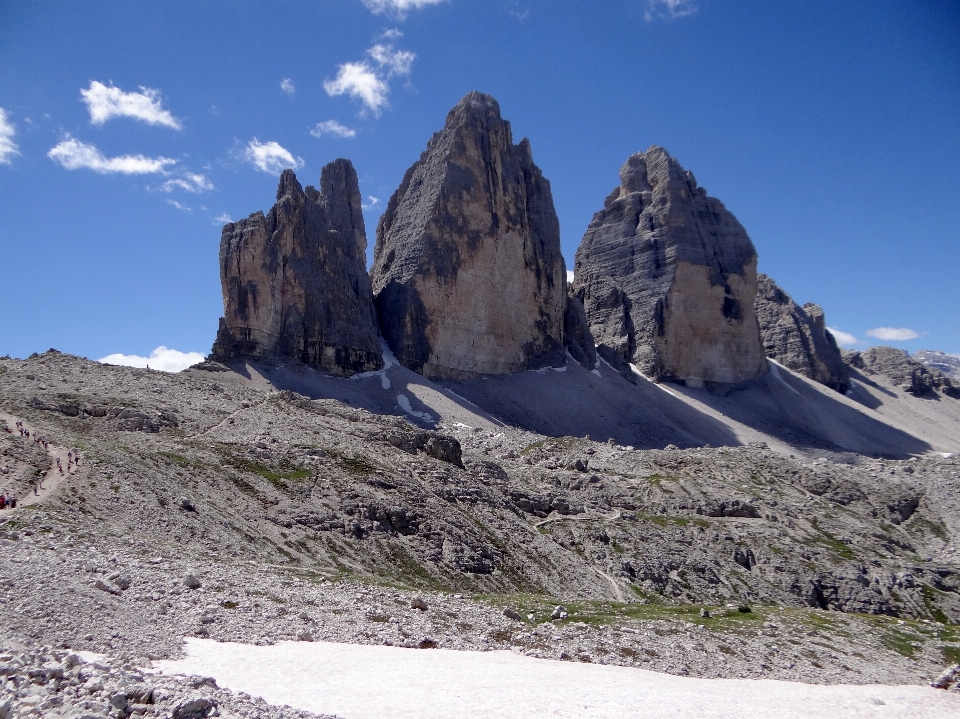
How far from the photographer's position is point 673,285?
136375 mm

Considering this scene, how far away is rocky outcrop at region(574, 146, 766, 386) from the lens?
444 ft

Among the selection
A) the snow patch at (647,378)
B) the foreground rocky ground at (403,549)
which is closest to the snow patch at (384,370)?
the foreground rocky ground at (403,549)

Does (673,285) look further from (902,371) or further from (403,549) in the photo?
(403,549)

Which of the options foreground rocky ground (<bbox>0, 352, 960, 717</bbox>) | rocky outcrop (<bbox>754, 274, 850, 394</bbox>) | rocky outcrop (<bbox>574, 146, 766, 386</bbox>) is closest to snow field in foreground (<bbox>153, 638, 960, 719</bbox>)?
foreground rocky ground (<bbox>0, 352, 960, 717</bbox>)

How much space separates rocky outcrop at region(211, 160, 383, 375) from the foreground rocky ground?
96.9 ft

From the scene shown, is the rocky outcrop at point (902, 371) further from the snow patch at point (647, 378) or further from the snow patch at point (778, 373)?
the snow patch at point (647, 378)

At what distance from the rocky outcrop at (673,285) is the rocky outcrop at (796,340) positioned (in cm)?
1487

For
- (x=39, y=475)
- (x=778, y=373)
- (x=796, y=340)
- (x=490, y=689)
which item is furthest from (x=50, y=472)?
(x=796, y=340)

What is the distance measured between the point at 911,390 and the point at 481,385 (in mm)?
107425

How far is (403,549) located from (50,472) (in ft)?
46.1

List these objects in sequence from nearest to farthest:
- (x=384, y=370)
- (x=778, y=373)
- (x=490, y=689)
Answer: (x=490, y=689), (x=384, y=370), (x=778, y=373)

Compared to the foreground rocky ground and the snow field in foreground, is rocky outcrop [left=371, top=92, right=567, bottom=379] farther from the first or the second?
the snow field in foreground

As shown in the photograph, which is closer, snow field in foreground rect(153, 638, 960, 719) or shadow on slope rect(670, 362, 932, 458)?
snow field in foreground rect(153, 638, 960, 719)

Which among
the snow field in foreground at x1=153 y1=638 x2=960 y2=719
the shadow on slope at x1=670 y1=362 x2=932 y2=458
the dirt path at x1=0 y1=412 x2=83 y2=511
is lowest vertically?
the snow field in foreground at x1=153 y1=638 x2=960 y2=719
